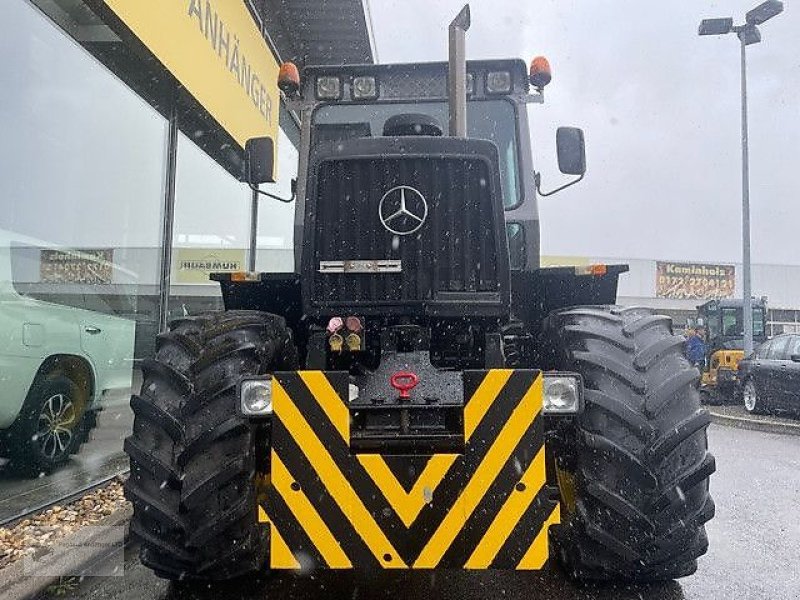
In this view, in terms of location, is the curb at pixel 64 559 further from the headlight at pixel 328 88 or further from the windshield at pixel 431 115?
the headlight at pixel 328 88

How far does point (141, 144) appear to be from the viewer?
6.46 meters

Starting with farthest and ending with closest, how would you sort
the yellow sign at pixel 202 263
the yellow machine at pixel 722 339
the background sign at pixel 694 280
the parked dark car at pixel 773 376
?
the background sign at pixel 694 280 → the yellow machine at pixel 722 339 → the parked dark car at pixel 773 376 → the yellow sign at pixel 202 263

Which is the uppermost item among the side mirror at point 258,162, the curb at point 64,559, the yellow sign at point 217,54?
the yellow sign at point 217,54

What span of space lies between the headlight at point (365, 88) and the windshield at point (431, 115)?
0.06 meters

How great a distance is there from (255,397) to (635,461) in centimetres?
154

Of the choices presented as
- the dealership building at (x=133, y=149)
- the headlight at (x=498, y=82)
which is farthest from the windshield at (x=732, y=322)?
the headlight at (x=498, y=82)

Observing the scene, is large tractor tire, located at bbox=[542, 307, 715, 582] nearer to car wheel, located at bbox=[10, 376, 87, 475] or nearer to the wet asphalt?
the wet asphalt

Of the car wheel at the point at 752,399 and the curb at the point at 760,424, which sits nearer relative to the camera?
the curb at the point at 760,424

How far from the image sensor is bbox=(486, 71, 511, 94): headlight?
4812 millimetres

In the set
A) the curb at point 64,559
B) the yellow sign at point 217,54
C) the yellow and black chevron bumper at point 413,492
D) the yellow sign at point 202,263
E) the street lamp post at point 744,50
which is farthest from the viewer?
the street lamp post at point 744,50

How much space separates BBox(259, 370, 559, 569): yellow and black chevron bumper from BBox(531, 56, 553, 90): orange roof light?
2.46 metres

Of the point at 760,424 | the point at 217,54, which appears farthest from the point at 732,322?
the point at 217,54

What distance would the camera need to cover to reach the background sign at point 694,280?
37844 millimetres

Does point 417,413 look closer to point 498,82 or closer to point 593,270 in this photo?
point 593,270
